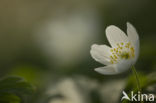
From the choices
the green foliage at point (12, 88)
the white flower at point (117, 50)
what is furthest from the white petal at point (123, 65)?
the green foliage at point (12, 88)

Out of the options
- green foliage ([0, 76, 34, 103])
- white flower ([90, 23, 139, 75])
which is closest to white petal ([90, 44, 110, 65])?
white flower ([90, 23, 139, 75])

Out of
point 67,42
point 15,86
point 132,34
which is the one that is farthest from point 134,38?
point 67,42

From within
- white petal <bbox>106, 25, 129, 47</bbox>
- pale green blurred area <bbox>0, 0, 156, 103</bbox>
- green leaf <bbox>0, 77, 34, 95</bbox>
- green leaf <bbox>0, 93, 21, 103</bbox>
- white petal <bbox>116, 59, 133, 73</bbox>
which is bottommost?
white petal <bbox>116, 59, 133, 73</bbox>

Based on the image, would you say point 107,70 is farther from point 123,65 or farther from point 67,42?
point 67,42

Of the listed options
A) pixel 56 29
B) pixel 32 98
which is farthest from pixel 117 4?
pixel 32 98

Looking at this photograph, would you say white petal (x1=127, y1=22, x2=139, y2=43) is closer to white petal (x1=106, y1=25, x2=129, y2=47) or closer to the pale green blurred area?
white petal (x1=106, y1=25, x2=129, y2=47)

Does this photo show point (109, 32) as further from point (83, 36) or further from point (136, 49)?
point (83, 36)
